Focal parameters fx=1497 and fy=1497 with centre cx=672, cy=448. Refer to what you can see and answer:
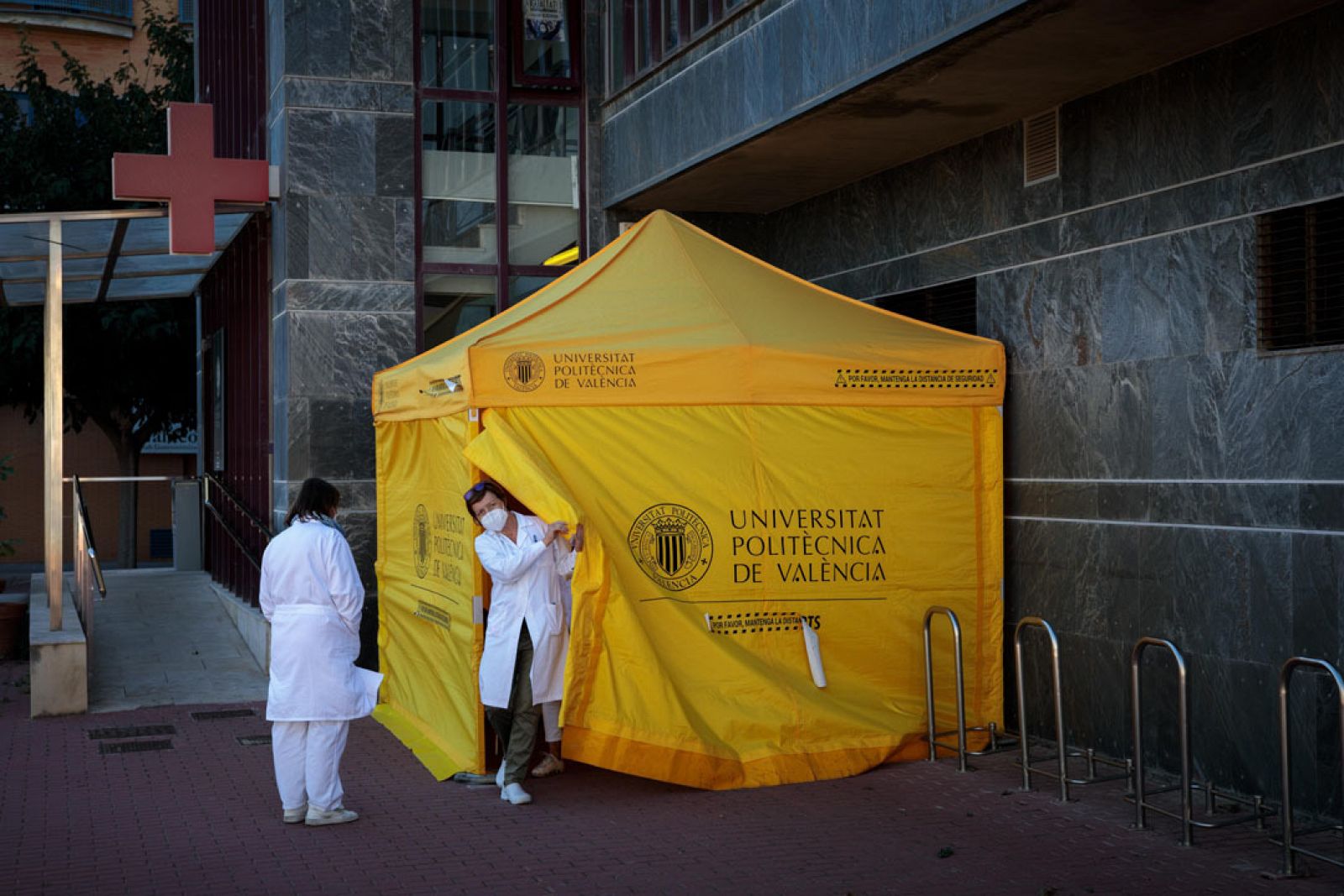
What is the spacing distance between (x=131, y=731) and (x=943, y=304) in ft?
21.7

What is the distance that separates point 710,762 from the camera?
8.45 m

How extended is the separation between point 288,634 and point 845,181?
617 centimetres

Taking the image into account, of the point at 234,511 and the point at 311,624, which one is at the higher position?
the point at 234,511

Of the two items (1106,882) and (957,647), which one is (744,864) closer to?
(1106,882)

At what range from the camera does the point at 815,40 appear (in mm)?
9844

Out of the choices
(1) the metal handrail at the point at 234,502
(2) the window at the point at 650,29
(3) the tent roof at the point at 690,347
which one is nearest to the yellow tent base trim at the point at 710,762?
(3) the tent roof at the point at 690,347

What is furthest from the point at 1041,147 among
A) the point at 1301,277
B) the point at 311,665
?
the point at 311,665

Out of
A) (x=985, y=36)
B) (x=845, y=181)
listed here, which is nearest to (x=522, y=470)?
(x=985, y=36)

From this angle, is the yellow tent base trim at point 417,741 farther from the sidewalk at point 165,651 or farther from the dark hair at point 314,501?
the dark hair at point 314,501

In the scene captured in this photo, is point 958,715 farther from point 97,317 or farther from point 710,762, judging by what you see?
point 97,317

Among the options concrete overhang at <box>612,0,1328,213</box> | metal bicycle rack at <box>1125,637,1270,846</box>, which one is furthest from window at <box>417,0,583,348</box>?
metal bicycle rack at <box>1125,637,1270,846</box>

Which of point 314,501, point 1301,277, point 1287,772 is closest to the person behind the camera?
point 1287,772

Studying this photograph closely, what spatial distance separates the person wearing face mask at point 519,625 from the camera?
8172mm

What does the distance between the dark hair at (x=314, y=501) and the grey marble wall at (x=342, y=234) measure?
5.02 metres
